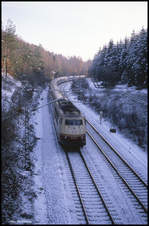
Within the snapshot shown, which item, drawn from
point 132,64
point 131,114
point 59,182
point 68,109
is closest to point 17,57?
point 68,109

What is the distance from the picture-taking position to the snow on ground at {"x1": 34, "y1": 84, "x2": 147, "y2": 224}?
9195 mm

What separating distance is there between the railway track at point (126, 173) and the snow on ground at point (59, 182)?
50 cm

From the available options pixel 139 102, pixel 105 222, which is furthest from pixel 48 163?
pixel 139 102

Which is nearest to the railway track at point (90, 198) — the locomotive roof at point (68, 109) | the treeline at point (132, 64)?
the locomotive roof at point (68, 109)

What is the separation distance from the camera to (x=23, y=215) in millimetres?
9008

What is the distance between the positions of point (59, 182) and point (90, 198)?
2265mm

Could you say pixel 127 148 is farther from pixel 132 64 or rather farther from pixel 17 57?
pixel 17 57

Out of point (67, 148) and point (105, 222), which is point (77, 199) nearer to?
point (105, 222)

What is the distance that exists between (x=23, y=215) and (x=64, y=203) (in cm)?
207

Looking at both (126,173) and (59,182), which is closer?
(59,182)

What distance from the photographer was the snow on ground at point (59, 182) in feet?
30.2

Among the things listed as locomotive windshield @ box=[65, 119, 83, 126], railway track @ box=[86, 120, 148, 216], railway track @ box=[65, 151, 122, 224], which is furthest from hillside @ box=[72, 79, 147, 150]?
locomotive windshield @ box=[65, 119, 83, 126]

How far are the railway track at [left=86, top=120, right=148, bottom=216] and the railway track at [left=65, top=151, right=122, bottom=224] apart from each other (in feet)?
4.86

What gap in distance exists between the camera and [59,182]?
476 inches
